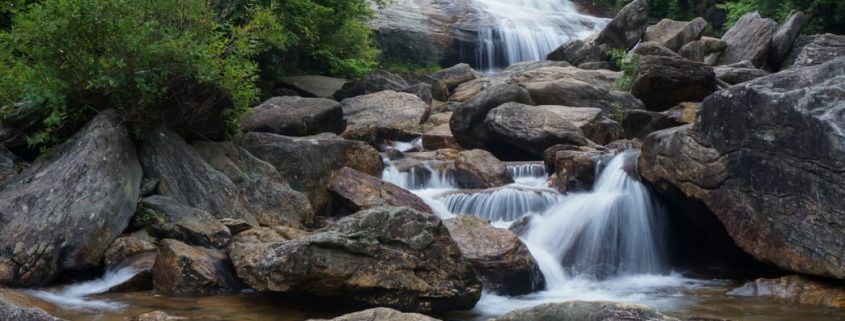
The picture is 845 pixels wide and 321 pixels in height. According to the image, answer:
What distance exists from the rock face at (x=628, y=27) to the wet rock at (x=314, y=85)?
970 cm

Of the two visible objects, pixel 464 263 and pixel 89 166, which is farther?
pixel 89 166

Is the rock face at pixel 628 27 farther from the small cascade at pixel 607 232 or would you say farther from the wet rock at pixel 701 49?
the small cascade at pixel 607 232

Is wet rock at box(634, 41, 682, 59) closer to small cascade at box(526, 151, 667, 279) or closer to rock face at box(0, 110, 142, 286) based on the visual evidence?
small cascade at box(526, 151, 667, 279)

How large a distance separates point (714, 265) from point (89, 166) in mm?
7355

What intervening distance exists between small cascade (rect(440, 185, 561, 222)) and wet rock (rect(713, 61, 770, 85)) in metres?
7.45

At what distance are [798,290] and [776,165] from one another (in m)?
1.32

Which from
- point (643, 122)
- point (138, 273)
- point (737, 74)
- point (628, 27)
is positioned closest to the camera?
point (138, 273)

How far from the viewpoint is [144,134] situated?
10.2 metres

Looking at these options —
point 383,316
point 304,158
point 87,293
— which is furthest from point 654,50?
point 383,316

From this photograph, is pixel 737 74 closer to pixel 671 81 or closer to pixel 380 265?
pixel 671 81

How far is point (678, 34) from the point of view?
2331 centimetres

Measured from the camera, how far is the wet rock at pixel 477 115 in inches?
598

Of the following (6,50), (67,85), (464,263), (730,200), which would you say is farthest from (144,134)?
(730,200)

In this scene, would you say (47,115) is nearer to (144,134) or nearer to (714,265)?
(144,134)
